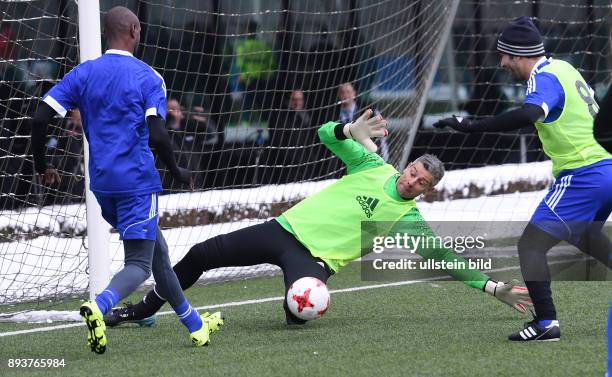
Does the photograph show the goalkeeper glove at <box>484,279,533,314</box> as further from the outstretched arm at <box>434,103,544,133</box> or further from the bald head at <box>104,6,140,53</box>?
the bald head at <box>104,6,140,53</box>

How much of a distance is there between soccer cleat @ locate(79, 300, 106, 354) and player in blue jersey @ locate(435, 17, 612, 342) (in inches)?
77.2

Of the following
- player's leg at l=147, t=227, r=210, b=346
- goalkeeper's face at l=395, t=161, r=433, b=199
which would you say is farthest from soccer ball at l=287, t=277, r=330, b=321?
goalkeeper's face at l=395, t=161, r=433, b=199

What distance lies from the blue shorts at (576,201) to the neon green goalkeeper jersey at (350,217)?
75 centimetres

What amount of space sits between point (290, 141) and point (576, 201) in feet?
12.2

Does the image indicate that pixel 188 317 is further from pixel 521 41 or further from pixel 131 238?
pixel 521 41

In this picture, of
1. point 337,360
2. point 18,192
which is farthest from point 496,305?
point 18,192

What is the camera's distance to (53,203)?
7.64m

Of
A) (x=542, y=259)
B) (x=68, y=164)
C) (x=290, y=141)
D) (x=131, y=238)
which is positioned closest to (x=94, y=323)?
(x=131, y=238)

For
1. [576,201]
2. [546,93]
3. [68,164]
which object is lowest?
[68,164]

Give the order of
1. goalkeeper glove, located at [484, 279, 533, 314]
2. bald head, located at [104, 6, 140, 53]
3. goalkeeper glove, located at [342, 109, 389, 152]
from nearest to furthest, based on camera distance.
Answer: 1. bald head, located at [104, 6, 140, 53]
2. goalkeeper glove, located at [484, 279, 533, 314]
3. goalkeeper glove, located at [342, 109, 389, 152]

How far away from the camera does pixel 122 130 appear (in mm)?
5270

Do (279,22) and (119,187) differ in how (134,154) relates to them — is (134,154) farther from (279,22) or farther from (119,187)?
(279,22)

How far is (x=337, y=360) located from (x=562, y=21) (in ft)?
24.9

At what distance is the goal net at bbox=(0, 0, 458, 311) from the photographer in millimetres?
7535
